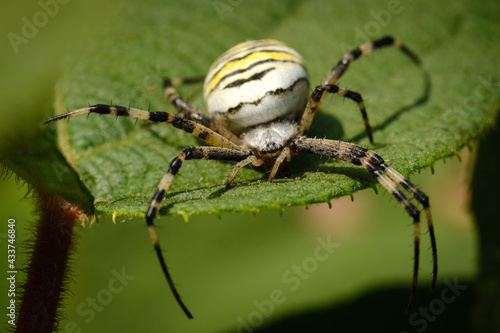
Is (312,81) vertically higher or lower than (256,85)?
lower

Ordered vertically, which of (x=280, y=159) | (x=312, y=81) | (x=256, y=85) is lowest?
(x=280, y=159)

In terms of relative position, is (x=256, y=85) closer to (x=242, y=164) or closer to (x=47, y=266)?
(x=242, y=164)

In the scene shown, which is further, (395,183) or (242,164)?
(242,164)

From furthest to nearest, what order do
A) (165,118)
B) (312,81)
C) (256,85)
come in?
(312,81) → (256,85) → (165,118)

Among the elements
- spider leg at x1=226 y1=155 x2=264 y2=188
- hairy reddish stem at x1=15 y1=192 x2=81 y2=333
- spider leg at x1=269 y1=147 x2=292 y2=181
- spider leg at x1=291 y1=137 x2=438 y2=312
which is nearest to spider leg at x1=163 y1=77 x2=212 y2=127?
spider leg at x1=226 y1=155 x2=264 y2=188

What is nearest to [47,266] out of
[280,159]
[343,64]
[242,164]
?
[242,164]

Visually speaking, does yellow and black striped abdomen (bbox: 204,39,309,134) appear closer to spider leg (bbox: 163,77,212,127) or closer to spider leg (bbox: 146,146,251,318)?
spider leg (bbox: 163,77,212,127)
